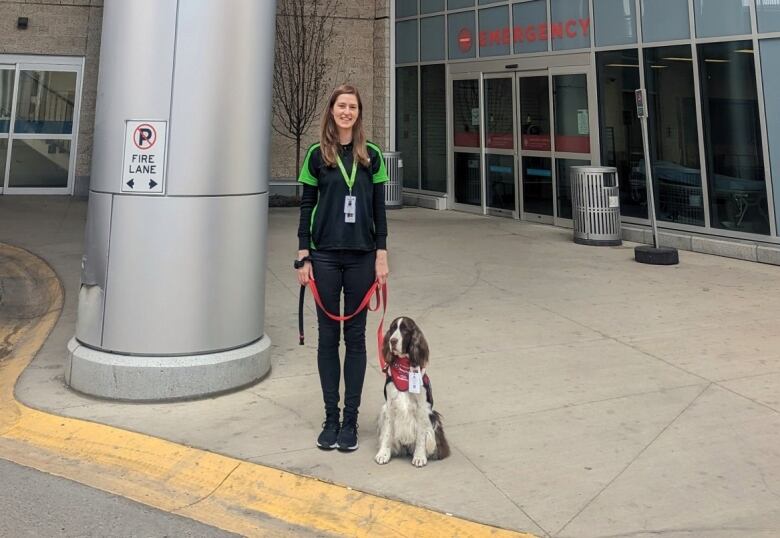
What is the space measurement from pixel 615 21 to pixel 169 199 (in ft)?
32.8

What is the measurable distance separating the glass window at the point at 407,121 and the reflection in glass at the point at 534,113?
3819mm

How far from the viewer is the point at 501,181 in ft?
46.9

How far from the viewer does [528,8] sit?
13.3m

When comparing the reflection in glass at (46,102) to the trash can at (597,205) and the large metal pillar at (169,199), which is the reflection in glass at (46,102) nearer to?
the trash can at (597,205)

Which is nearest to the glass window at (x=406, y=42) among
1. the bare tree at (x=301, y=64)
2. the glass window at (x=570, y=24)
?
the bare tree at (x=301, y=64)

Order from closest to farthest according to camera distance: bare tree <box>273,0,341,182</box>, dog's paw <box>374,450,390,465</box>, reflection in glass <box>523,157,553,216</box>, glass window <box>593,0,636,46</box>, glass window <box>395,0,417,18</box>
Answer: dog's paw <box>374,450,390,465</box> → glass window <box>593,0,636,46</box> → reflection in glass <box>523,157,553,216</box> → bare tree <box>273,0,341,182</box> → glass window <box>395,0,417,18</box>

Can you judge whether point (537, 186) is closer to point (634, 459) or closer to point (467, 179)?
point (467, 179)

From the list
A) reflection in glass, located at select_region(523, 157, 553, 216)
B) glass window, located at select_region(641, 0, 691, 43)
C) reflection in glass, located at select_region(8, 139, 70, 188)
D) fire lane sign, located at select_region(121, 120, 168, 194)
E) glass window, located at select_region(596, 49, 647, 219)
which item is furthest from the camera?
reflection in glass, located at select_region(8, 139, 70, 188)

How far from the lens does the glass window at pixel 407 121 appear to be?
1675 cm

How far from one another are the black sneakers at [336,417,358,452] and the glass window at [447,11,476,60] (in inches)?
493

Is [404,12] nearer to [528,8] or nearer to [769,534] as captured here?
[528,8]

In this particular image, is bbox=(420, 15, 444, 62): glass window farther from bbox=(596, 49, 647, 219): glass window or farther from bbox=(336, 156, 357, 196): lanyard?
bbox=(336, 156, 357, 196): lanyard

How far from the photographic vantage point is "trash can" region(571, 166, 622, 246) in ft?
35.1

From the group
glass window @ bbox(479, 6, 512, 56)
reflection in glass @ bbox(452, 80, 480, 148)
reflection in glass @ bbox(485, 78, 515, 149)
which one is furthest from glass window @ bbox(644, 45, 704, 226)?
reflection in glass @ bbox(452, 80, 480, 148)
